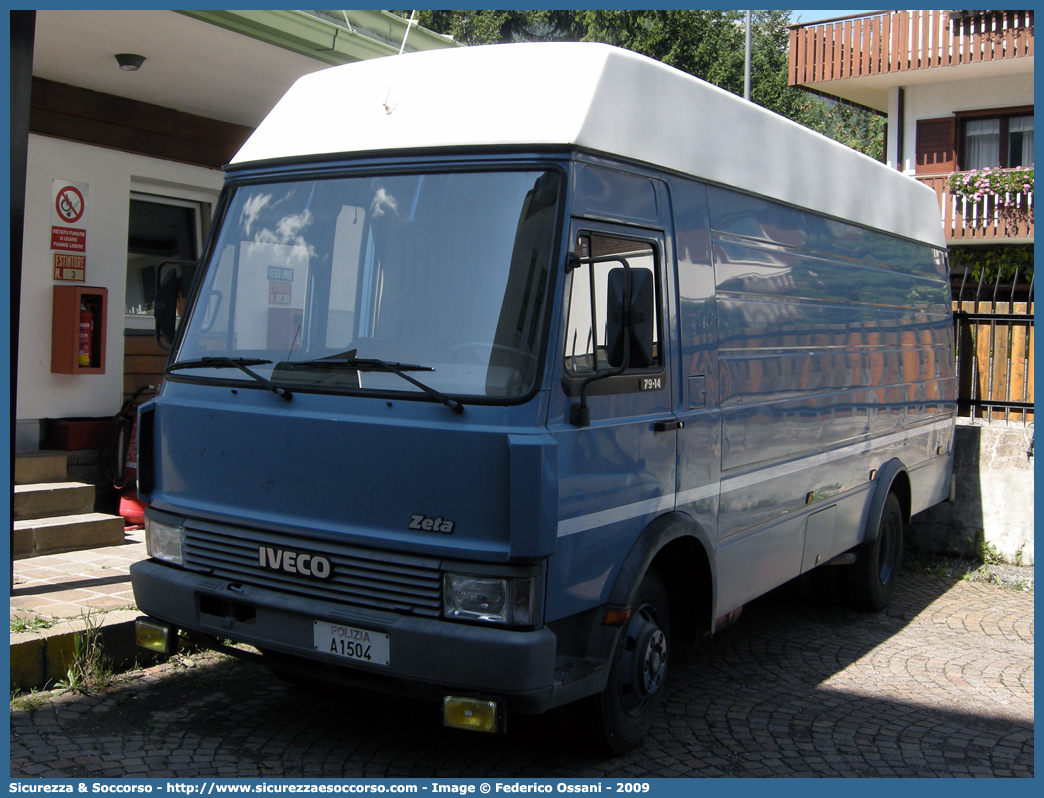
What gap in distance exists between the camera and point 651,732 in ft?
16.1

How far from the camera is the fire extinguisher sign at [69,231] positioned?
832 cm

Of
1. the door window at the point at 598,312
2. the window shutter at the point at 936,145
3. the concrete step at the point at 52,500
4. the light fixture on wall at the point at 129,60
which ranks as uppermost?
the window shutter at the point at 936,145

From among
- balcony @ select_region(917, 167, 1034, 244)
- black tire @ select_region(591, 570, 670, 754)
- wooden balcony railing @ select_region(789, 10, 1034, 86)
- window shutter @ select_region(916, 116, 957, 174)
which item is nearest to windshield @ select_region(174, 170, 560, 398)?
black tire @ select_region(591, 570, 670, 754)

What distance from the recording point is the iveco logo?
4.04 metres

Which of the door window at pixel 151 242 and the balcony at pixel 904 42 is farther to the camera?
the balcony at pixel 904 42

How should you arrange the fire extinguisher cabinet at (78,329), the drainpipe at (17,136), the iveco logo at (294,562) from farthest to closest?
the fire extinguisher cabinet at (78,329) < the drainpipe at (17,136) < the iveco logo at (294,562)

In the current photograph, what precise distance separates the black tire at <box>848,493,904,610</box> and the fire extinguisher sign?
260 inches

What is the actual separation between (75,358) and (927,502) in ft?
23.2

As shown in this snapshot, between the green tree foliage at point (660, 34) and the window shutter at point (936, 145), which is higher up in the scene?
the green tree foliage at point (660, 34)

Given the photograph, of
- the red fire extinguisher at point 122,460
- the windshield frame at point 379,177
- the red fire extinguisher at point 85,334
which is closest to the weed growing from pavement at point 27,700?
the windshield frame at point 379,177

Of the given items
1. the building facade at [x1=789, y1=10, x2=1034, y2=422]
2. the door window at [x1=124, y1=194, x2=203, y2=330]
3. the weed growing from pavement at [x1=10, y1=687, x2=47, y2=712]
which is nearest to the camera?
the weed growing from pavement at [x1=10, y1=687, x2=47, y2=712]

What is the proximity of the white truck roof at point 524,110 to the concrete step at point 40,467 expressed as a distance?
4.21 meters

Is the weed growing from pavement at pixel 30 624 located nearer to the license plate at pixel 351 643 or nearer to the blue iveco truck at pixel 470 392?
the blue iveco truck at pixel 470 392

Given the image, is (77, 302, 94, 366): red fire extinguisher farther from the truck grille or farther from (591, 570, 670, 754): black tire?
(591, 570, 670, 754): black tire
